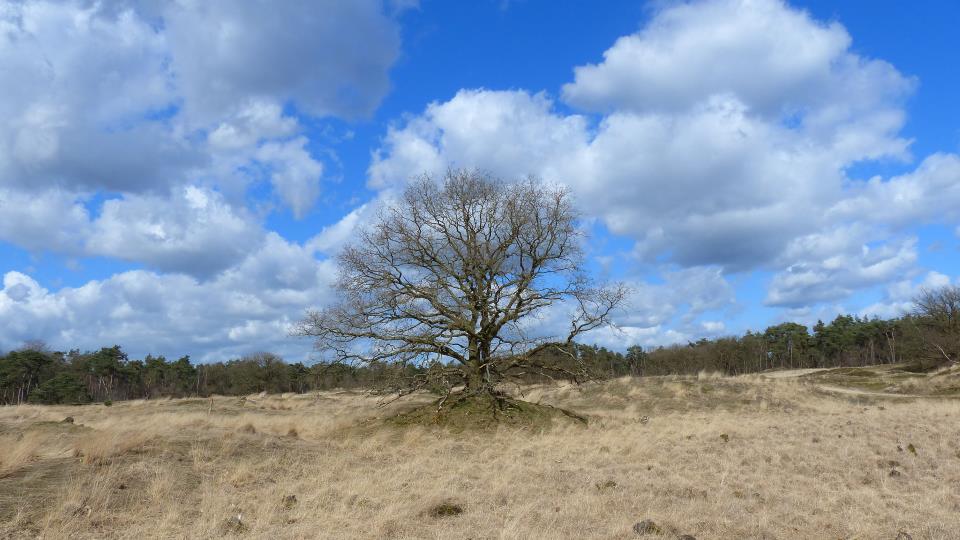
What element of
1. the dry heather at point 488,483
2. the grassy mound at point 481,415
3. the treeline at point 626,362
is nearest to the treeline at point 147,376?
the treeline at point 626,362

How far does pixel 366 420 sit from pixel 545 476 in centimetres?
1252

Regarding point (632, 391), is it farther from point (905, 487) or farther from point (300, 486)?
point (300, 486)

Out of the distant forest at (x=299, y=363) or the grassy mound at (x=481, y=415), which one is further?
the distant forest at (x=299, y=363)

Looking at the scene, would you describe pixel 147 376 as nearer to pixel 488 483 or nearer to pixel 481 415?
pixel 481 415

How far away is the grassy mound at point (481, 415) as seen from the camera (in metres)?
19.7

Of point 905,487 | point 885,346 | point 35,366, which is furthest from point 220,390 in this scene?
point 885,346

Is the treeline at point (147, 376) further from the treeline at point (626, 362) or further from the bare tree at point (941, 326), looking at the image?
the bare tree at point (941, 326)

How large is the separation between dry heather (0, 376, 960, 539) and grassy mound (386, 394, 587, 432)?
49.6 inches

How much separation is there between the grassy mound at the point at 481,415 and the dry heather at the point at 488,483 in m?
1.26

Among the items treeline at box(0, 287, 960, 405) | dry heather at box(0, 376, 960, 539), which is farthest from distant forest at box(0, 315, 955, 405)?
dry heather at box(0, 376, 960, 539)

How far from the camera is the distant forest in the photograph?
7381 centimetres

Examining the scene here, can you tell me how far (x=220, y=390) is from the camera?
8906 cm

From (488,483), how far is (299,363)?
7918 cm

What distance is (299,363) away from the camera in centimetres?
8475
